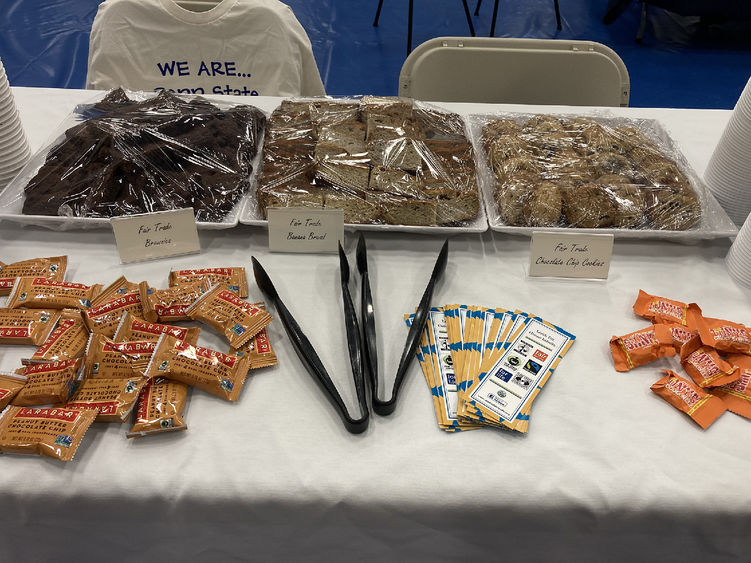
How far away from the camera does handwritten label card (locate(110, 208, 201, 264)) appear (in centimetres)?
95

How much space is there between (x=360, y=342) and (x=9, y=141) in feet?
2.71

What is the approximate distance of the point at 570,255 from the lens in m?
0.95

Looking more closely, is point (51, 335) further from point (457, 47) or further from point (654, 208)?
point (457, 47)

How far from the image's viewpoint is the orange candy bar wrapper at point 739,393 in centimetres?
75

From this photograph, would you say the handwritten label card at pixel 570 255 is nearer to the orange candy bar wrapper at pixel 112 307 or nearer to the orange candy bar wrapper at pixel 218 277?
the orange candy bar wrapper at pixel 218 277

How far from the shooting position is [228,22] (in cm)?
161

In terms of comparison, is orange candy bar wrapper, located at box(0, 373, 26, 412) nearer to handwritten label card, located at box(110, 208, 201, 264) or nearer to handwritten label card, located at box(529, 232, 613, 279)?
handwritten label card, located at box(110, 208, 201, 264)

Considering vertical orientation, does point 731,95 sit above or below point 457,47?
below

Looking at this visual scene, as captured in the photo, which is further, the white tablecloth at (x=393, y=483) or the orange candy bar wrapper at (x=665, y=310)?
the orange candy bar wrapper at (x=665, y=310)

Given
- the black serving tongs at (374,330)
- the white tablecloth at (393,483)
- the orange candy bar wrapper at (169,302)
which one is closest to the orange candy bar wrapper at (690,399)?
the white tablecloth at (393,483)

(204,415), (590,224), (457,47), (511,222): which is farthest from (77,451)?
(457,47)

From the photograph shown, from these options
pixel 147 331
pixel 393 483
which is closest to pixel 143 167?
pixel 147 331

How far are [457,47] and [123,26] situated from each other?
966mm

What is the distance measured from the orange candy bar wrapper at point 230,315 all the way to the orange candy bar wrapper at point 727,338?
65cm
